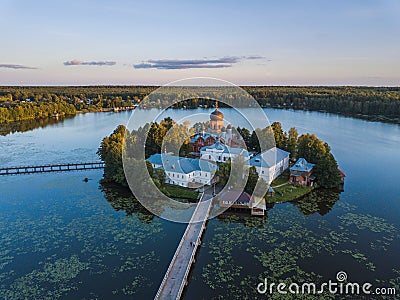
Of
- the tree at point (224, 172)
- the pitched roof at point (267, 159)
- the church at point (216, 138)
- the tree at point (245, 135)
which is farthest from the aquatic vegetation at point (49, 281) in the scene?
the tree at point (245, 135)

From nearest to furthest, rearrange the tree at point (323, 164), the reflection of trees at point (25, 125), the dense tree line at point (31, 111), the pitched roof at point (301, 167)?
the tree at point (323, 164), the pitched roof at point (301, 167), the reflection of trees at point (25, 125), the dense tree line at point (31, 111)

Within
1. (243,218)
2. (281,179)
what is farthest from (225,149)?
(243,218)

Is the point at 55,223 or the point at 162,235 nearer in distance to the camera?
the point at 162,235

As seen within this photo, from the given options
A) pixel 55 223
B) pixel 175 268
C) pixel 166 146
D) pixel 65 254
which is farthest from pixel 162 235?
pixel 166 146

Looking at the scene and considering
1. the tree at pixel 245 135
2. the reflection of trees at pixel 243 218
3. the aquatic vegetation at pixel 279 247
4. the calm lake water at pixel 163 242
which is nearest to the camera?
the calm lake water at pixel 163 242

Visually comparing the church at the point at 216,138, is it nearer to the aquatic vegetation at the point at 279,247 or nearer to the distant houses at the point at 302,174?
the distant houses at the point at 302,174

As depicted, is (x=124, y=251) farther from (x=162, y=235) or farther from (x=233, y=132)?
(x=233, y=132)

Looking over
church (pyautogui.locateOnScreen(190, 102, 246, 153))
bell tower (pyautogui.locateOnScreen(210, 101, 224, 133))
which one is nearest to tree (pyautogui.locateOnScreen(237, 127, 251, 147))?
church (pyautogui.locateOnScreen(190, 102, 246, 153))
